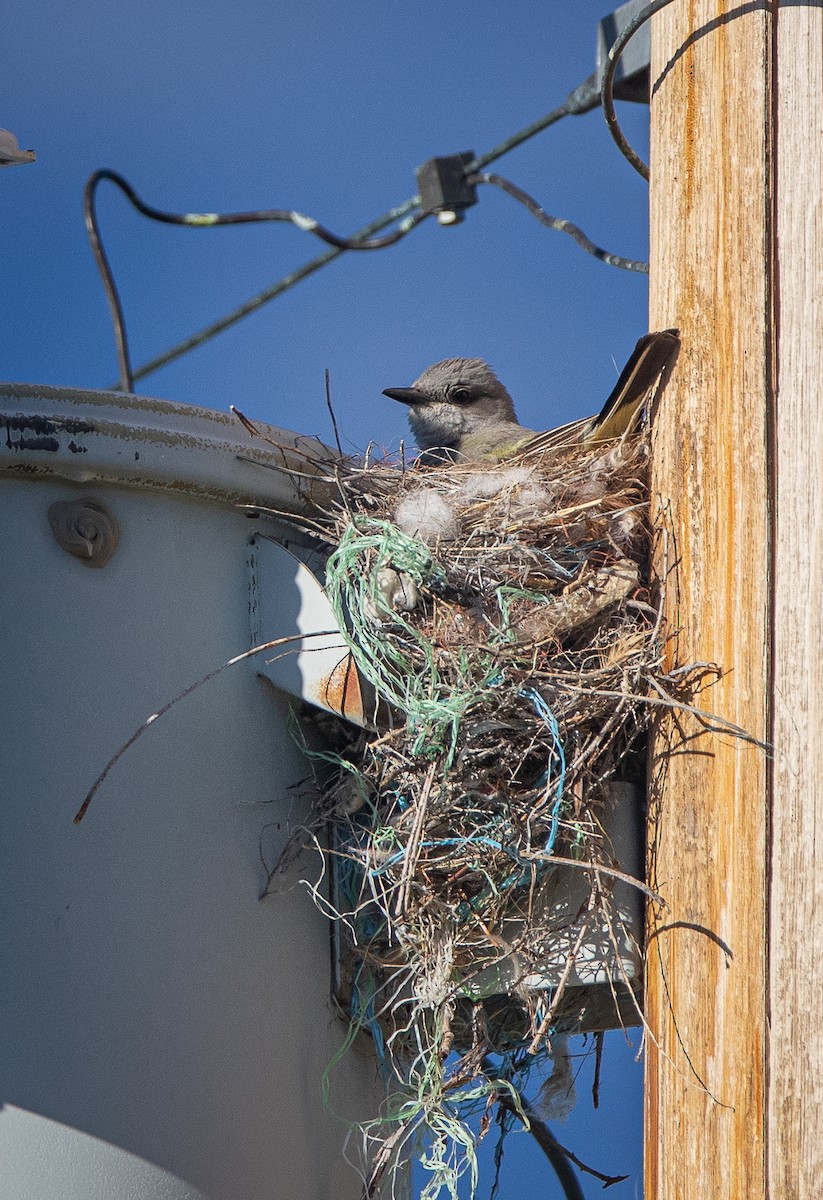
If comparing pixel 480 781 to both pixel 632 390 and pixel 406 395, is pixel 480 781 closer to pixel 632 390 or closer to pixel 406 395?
pixel 632 390

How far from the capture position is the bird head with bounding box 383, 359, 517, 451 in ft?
17.5

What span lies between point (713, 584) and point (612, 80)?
4.69 feet

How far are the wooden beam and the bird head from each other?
2.51 meters

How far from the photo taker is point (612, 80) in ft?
10.8

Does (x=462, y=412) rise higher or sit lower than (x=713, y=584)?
higher

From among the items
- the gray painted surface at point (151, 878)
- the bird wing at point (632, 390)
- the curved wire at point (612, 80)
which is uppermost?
the curved wire at point (612, 80)

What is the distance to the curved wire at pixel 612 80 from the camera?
9.72 feet

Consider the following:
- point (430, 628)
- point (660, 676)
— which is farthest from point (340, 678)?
point (660, 676)

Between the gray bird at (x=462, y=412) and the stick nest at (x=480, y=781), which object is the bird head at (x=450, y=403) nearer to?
the gray bird at (x=462, y=412)

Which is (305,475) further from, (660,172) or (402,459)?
(660,172)

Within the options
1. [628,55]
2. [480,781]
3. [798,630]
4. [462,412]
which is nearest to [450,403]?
[462,412]

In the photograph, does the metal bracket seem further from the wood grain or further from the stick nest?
the stick nest

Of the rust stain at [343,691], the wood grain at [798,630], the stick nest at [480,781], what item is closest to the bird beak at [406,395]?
the stick nest at [480,781]

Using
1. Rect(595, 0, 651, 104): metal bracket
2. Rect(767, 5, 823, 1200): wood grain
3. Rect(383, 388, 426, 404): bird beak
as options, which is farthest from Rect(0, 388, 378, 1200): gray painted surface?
Rect(383, 388, 426, 404): bird beak
